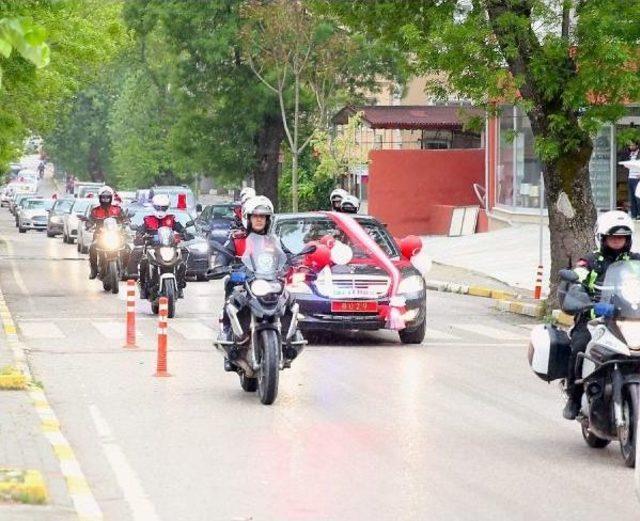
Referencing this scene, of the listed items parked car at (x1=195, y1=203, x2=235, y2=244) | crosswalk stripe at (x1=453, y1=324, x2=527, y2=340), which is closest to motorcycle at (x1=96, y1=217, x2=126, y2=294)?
crosswalk stripe at (x1=453, y1=324, x2=527, y2=340)

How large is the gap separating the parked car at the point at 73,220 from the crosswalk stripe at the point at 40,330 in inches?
1249

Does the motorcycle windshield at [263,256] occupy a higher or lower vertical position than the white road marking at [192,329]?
higher

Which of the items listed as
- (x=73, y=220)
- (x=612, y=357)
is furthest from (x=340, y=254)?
(x=73, y=220)

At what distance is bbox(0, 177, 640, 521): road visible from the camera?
10062 mm

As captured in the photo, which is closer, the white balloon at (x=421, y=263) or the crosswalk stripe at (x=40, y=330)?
the white balloon at (x=421, y=263)

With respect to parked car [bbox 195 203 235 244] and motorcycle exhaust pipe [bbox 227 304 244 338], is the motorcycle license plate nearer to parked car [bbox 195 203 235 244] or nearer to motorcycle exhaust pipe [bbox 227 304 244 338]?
motorcycle exhaust pipe [bbox 227 304 244 338]

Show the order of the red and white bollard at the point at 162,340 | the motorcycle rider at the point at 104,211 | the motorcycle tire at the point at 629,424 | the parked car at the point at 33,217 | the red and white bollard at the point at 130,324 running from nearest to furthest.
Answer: the motorcycle tire at the point at 629,424, the red and white bollard at the point at 162,340, the red and white bollard at the point at 130,324, the motorcycle rider at the point at 104,211, the parked car at the point at 33,217

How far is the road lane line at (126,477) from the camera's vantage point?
9.70m

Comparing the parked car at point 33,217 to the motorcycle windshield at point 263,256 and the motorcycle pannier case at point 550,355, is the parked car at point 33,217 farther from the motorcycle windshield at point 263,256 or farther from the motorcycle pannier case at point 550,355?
the motorcycle pannier case at point 550,355

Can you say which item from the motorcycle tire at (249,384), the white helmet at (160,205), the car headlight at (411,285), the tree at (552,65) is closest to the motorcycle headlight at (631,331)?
the motorcycle tire at (249,384)

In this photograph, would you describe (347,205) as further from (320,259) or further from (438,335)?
(320,259)

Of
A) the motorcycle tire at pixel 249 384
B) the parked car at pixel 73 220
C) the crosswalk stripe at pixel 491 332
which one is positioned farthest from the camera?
the parked car at pixel 73 220

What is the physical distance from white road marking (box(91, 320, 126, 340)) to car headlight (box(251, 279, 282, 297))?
6.60 m

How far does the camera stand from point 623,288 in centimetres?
1162
